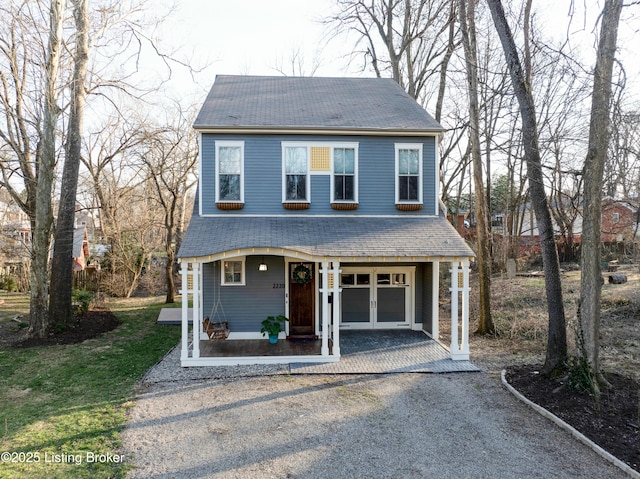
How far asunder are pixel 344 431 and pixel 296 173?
652 cm

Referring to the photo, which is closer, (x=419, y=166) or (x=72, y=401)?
(x=72, y=401)

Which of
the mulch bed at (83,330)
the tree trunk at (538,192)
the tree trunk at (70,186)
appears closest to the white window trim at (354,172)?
the tree trunk at (538,192)

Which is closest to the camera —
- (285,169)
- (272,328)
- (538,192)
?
(538,192)

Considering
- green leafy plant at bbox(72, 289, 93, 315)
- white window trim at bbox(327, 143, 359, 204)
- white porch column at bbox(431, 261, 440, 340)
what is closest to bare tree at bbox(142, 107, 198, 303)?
green leafy plant at bbox(72, 289, 93, 315)

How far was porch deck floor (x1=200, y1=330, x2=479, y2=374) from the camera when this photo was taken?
8.00 m

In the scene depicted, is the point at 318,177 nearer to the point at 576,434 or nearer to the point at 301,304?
the point at 301,304

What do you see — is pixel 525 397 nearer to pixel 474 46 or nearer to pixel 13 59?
pixel 474 46

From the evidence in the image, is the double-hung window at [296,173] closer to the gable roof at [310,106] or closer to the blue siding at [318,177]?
the blue siding at [318,177]

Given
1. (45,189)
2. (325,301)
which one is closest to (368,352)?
(325,301)

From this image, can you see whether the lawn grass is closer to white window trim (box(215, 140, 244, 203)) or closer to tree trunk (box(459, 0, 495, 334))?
white window trim (box(215, 140, 244, 203))

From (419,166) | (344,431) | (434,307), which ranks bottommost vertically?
(344,431)

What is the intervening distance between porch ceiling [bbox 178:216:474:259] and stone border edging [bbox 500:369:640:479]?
2939 mm

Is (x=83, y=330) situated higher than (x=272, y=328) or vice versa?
(x=272, y=328)

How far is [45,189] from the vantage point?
34.2ft
